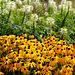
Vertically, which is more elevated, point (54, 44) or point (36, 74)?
point (54, 44)

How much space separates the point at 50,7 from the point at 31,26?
6.57 feet

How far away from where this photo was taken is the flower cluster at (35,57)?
2.53 meters

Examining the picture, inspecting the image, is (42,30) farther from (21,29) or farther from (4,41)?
(4,41)

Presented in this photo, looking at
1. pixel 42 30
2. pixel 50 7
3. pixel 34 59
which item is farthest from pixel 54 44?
pixel 50 7

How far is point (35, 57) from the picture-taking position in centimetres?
266

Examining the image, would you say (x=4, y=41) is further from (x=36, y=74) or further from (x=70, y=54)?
(x=70, y=54)

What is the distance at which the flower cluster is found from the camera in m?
2.53

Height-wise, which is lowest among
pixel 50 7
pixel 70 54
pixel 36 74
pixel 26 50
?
pixel 36 74

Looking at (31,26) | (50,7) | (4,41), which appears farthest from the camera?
(50,7)

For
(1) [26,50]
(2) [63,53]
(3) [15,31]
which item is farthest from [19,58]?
(3) [15,31]

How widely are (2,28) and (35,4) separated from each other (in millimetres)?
2524

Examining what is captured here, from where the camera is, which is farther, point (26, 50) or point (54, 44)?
point (54, 44)

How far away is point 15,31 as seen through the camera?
399 centimetres

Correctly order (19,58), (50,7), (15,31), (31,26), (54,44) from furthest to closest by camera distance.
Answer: (50,7) < (31,26) < (15,31) < (54,44) < (19,58)
